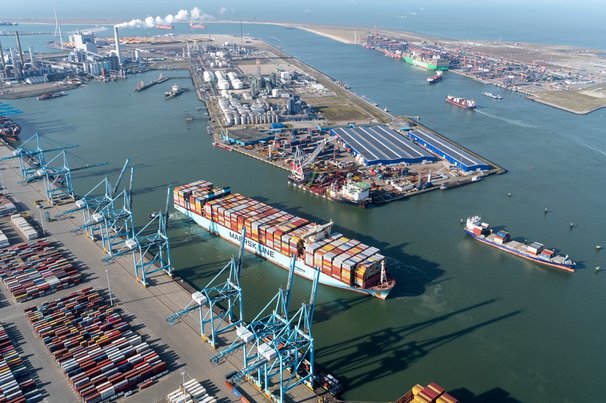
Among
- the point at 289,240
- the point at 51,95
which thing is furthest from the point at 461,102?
the point at 51,95

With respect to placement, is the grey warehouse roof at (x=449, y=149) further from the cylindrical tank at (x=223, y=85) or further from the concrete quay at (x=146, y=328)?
the cylindrical tank at (x=223, y=85)

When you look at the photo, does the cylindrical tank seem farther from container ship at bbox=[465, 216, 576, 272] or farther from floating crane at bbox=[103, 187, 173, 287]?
container ship at bbox=[465, 216, 576, 272]

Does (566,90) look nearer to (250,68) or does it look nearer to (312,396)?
(250,68)

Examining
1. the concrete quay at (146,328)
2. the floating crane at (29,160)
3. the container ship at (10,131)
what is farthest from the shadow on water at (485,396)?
the container ship at (10,131)

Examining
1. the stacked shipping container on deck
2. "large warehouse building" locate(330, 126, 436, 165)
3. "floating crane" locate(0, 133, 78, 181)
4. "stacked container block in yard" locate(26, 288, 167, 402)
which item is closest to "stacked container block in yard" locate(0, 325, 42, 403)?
"stacked container block in yard" locate(26, 288, 167, 402)

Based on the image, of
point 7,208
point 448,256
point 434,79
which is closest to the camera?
point 448,256

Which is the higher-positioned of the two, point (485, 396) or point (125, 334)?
point (125, 334)

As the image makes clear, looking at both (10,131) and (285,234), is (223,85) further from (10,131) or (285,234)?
(285,234)
